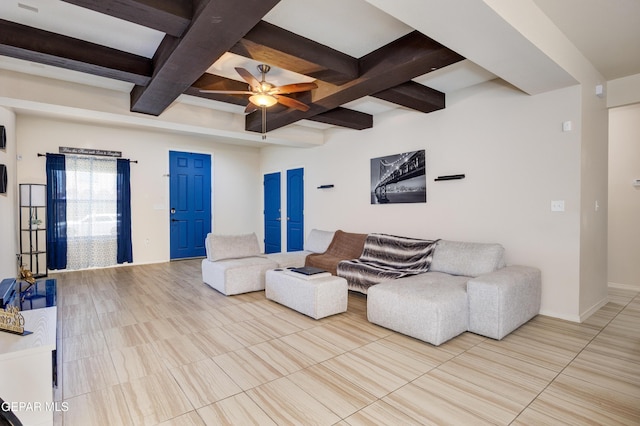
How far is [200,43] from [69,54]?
146cm

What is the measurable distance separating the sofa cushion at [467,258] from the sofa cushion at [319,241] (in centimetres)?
208

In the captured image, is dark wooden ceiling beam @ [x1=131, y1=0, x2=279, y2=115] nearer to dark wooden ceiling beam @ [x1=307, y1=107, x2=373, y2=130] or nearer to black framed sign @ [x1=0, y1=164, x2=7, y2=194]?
dark wooden ceiling beam @ [x1=307, y1=107, x2=373, y2=130]

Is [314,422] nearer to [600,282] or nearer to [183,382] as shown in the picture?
[183,382]

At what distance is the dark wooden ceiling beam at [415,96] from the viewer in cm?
381

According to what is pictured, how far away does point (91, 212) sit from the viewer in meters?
6.06

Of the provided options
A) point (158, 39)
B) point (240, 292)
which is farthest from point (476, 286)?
point (158, 39)

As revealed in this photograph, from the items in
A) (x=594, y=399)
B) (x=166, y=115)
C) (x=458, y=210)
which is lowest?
(x=594, y=399)

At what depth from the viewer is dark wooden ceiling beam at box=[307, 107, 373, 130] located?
15.7 feet

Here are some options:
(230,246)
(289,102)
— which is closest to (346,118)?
(289,102)

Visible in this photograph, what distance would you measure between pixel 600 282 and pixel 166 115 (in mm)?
6149

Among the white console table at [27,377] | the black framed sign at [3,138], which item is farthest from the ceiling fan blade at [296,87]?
the black framed sign at [3,138]

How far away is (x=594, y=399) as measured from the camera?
2.03 m

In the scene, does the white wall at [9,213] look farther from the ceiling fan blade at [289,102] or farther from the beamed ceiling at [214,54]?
the ceiling fan blade at [289,102]

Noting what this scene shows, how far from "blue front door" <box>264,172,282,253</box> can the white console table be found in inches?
236
